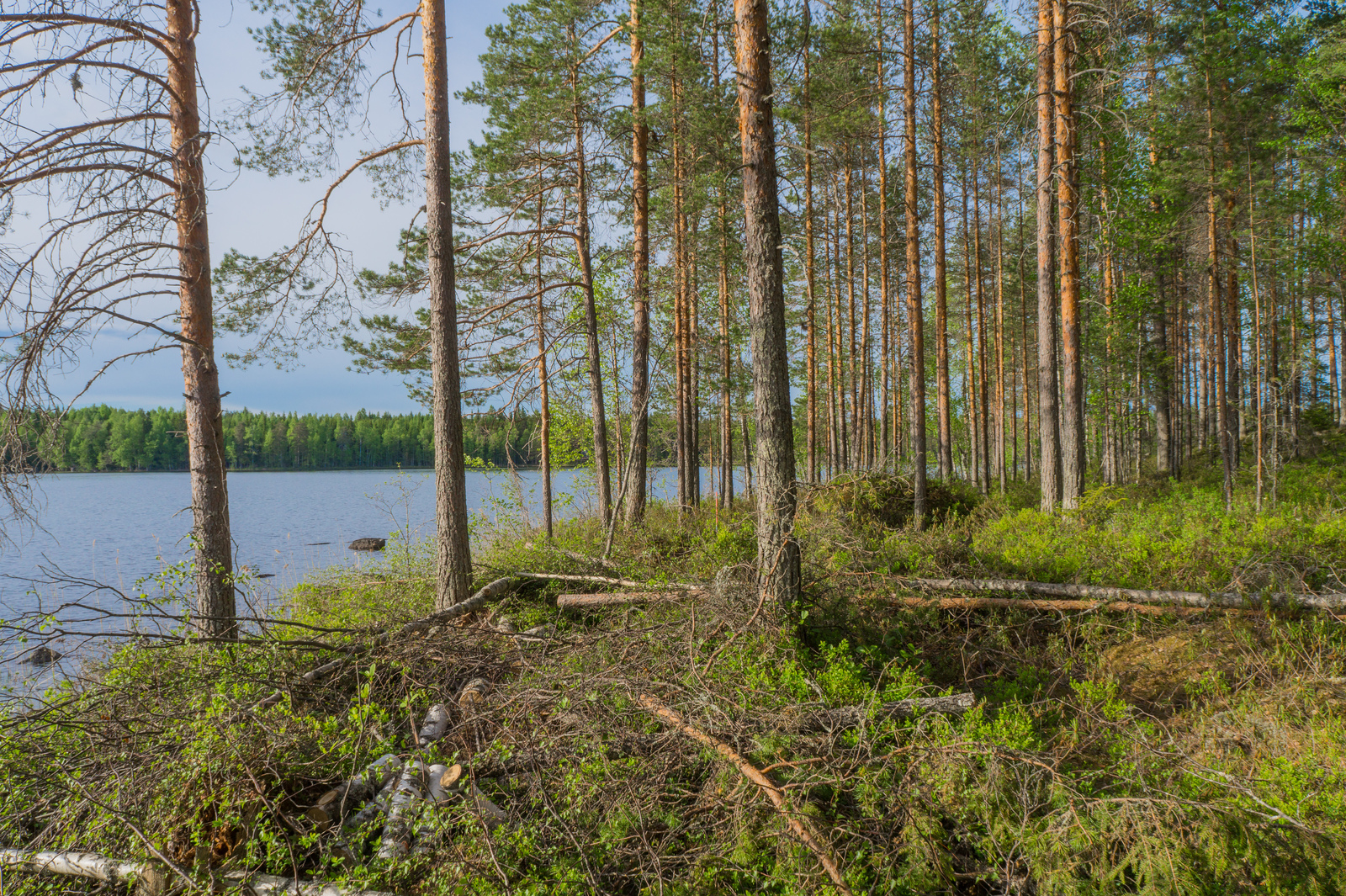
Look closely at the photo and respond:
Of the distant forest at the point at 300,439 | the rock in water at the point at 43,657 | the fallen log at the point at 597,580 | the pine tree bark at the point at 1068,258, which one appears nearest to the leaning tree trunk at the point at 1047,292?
the pine tree bark at the point at 1068,258

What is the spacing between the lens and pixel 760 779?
337 cm

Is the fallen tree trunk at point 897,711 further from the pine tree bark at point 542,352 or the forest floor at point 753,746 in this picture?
the pine tree bark at point 542,352

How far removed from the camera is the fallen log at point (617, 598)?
588 cm

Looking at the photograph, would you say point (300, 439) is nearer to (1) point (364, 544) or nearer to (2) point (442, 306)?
(1) point (364, 544)

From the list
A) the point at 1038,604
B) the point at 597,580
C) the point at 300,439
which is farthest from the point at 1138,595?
the point at 300,439

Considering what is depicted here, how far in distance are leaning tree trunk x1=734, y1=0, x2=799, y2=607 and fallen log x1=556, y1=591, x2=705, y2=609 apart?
3.04ft

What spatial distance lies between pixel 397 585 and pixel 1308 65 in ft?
66.8

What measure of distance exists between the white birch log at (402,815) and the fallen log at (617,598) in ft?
9.13

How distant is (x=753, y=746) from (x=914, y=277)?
33.5ft

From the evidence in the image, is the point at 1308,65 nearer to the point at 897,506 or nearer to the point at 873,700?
the point at 897,506

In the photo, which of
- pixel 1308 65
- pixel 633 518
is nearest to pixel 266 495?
pixel 633 518

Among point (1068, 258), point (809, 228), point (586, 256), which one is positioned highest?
point (809, 228)

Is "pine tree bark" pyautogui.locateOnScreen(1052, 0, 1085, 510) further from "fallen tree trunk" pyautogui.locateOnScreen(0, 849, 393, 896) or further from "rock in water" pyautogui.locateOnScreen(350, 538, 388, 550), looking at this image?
"rock in water" pyautogui.locateOnScreen(350, 538, 388, 550)

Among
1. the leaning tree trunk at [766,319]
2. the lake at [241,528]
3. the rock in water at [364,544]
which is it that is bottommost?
the rock in water at [364,544]
